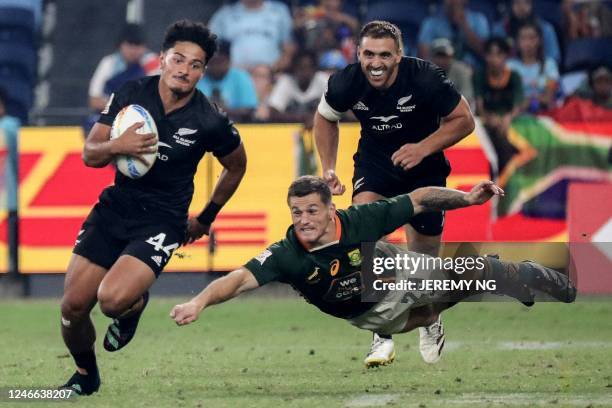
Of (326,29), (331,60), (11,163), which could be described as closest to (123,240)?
(11,163)

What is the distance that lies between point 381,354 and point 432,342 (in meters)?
0.44

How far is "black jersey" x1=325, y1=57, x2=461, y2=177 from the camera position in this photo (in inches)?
396

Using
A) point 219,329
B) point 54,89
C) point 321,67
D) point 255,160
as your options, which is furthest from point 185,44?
point 54,89

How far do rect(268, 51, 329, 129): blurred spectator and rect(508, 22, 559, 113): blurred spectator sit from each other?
7.86 ft

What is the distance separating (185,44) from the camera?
9.38 metres

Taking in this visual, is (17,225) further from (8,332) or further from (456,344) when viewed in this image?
(456,344)

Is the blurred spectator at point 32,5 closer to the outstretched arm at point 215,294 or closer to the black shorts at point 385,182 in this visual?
the black shorts at point 385,182

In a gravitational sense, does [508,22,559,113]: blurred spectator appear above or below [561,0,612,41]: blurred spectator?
below

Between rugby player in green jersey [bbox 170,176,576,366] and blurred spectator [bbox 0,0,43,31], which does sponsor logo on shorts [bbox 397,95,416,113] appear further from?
blurred spectator [bbox 0,0,43,31]

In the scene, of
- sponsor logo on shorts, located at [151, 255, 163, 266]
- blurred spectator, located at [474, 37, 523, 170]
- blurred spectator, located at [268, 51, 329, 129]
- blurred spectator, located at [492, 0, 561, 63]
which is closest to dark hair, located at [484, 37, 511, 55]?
blurred spectator, located at [474, 37, 523, 170]

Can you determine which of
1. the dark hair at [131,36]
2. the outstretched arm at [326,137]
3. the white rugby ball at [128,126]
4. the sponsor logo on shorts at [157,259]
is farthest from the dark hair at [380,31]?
the dark hair at [131,36]

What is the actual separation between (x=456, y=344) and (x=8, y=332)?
4.11 metres

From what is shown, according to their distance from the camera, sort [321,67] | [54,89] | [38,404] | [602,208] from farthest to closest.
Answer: [54,89] < [321,67] < [602,208] < [38,404]

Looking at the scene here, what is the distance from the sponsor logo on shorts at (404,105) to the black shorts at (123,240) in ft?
6.02
